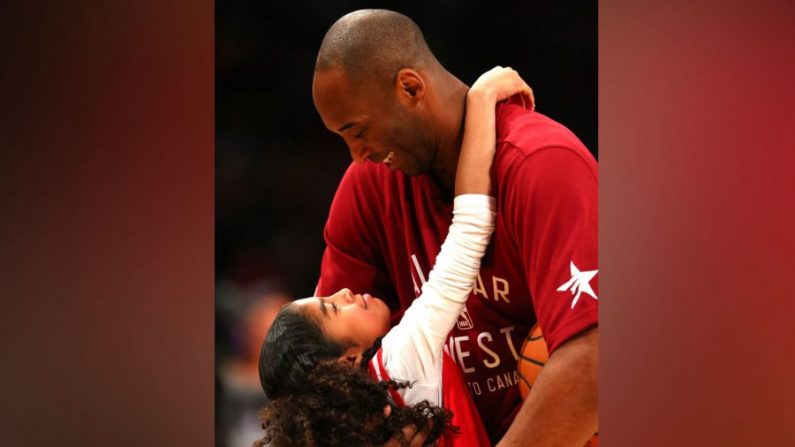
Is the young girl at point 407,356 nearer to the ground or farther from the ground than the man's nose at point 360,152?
nearer to the ground

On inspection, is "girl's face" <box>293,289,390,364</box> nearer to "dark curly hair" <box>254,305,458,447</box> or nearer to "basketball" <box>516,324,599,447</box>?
"dark curly hair" <box>254,305,458,447</box>

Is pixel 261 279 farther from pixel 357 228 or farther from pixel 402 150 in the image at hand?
pixel 402 150

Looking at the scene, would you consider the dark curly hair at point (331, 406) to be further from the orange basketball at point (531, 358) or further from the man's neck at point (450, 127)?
the man's neck at point (450, 127)

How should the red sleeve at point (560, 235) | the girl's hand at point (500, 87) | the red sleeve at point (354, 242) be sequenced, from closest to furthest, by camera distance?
the red sleeve at point (560, 235) < the girl's hand at point (500, 87) < the red sleeve at point (354, 242)

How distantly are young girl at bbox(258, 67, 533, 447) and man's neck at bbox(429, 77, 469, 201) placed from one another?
27 millimetres

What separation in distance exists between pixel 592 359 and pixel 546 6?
92 centimetres

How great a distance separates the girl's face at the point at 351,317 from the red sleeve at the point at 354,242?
0.14 feet

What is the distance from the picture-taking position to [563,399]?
2.55m

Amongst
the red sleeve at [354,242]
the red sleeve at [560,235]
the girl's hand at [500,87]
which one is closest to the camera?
the red sleeve at [560,235]

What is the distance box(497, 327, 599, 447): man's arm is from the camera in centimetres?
254

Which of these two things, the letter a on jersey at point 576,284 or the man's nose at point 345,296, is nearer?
the letter a on jersey at point 576,284

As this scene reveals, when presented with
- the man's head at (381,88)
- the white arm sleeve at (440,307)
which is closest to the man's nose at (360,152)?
the man's head at (381,88)

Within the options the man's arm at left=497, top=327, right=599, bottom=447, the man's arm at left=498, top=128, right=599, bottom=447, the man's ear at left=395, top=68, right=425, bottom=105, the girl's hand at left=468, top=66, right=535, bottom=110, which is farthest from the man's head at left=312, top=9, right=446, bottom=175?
the man's arm at left=497, top=327, right=599, bottom=447

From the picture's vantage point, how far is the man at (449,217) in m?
2.54
